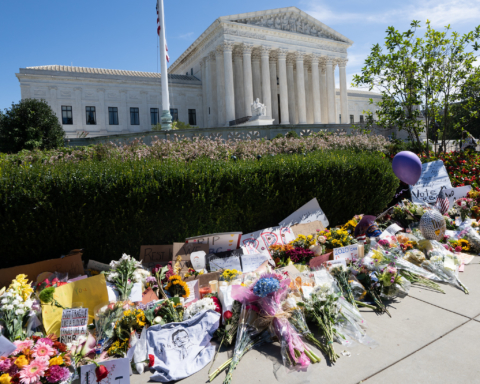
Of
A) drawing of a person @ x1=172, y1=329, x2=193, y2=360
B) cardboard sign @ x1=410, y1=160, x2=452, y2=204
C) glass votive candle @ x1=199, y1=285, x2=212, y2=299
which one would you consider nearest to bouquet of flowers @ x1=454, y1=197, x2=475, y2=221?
cardboard sign @ x1=410, y1=160, x2=452, y2=204

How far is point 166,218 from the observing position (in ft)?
15.9

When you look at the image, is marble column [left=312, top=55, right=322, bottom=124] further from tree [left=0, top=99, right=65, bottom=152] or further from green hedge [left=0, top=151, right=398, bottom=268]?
green hedge [left=0, top=151, right=398, bottom=268]

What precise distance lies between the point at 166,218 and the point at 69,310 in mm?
1994

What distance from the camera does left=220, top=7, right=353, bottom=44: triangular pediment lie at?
3647 cm

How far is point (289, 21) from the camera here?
130ft

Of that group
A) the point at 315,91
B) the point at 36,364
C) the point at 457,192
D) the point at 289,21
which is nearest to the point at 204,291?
the point at 36,364

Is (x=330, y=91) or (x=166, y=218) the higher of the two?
(x=330, y=91)

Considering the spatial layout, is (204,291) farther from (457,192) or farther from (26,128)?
(26,128)

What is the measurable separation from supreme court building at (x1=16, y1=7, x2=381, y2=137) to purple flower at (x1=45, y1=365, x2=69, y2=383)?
34.5 m

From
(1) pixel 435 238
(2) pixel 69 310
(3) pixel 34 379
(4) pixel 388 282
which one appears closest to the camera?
(3) pixel 34 379

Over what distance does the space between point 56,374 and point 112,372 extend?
0.39m

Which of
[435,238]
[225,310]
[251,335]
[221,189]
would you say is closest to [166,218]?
[221,189]

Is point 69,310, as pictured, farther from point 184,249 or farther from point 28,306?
point 184,249

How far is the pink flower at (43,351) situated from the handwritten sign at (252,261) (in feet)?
8.10
